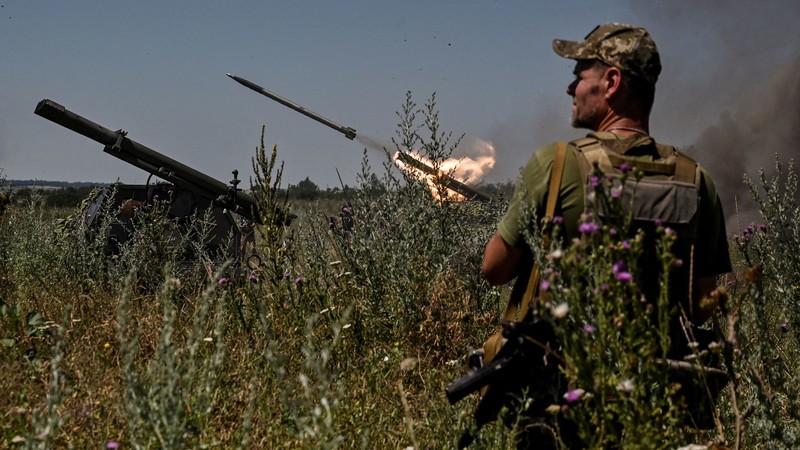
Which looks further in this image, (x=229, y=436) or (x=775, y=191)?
(x=775, y=191)

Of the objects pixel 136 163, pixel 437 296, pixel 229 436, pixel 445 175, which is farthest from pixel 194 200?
pixel 229 436

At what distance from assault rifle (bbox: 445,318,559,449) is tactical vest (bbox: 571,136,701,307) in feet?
1.33

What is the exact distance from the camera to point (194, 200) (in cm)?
1238

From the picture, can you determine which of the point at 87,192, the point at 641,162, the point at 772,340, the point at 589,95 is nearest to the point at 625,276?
the point at 641,162

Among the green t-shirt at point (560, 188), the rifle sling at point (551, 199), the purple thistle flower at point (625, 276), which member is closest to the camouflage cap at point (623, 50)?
the green t-shirt at point (560, 188)

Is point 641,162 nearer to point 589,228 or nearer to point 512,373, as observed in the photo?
point 589,228

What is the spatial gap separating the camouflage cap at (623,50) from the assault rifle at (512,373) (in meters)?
0.92

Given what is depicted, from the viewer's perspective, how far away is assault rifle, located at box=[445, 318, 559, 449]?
290 centimetres

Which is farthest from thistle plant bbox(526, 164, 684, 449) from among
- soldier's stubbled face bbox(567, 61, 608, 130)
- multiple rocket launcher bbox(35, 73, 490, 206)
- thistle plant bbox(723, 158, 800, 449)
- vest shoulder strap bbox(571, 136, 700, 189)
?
multiple rocket launcher bbox(35, 73, 490, 206)

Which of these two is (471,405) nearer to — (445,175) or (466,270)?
(466,270)

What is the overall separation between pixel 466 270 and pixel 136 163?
795 centimetres

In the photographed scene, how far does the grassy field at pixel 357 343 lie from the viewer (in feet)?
8.48

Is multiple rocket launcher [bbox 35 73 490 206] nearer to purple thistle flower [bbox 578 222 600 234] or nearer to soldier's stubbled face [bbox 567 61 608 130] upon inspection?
soldier's stubbled face [bbox 567 61 608 130]

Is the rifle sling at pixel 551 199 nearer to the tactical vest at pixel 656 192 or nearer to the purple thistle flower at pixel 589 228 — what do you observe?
the tactical vest at pixel 656 192
